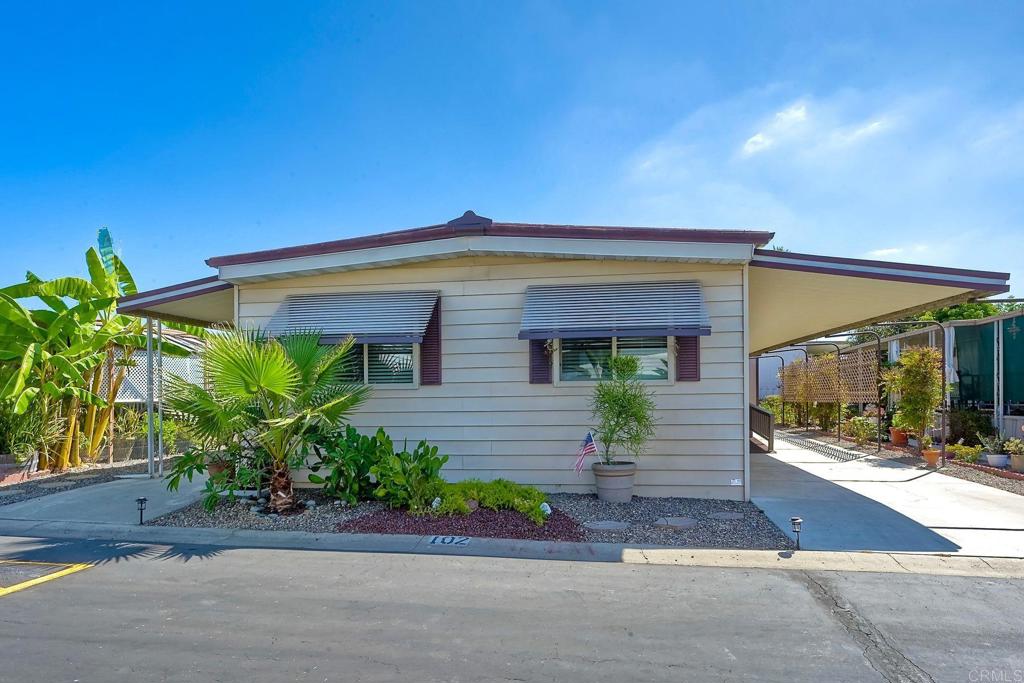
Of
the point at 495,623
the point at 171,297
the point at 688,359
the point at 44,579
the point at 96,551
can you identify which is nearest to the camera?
the point at 495,623

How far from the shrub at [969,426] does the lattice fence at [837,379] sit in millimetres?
1599

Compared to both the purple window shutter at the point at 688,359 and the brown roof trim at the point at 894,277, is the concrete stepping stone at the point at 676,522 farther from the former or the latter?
the brown roof trim at the point at 894,277

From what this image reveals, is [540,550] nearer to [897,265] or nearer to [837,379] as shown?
[897,265]

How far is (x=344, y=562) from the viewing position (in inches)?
237

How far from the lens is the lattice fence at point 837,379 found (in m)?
15.0

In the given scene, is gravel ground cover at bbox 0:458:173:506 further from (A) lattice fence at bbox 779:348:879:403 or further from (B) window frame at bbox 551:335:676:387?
(A) lattice fence at bbox 779:348:879:403

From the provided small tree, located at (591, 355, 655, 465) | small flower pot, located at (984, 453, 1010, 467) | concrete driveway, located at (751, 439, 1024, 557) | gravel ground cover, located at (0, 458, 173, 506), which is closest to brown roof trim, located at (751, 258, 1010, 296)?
small tree, located at (591, 355, 655, 465)

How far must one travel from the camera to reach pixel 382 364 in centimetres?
912

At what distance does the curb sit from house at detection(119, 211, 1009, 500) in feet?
7.20

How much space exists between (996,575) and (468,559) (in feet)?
15.6

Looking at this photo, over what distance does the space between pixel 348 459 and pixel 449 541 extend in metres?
1.78

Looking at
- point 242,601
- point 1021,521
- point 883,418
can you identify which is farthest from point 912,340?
point 242,601

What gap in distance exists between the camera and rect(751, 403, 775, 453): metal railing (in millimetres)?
13766

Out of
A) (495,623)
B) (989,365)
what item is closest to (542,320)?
(495,623)
